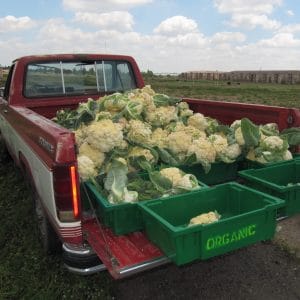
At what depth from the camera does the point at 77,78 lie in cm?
554

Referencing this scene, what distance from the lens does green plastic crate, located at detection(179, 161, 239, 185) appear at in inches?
136

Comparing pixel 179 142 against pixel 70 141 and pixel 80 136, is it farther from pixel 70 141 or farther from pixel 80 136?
pixel 70 141

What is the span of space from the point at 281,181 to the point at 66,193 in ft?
6.08

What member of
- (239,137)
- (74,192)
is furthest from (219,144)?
(74,192)

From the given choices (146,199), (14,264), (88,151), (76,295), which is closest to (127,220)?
(146,199)

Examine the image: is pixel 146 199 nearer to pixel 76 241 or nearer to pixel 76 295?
pixel 76 241

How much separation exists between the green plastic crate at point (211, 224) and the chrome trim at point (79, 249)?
1.39 ft

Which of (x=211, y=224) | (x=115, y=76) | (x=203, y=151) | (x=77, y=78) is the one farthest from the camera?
(x=115, y=76)

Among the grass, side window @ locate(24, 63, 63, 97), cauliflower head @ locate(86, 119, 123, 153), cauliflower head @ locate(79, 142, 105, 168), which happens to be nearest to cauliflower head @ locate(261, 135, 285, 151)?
cauliflower head @ locate(86, 119, 123, 153)

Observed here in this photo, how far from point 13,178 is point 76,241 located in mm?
4069

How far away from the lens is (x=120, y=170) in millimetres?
3086

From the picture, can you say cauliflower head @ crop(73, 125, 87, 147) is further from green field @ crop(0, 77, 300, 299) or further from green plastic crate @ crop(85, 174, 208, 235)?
green field @ crop(0, 77, 300, 299)

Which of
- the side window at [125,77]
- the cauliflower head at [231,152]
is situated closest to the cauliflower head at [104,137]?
the cauliflower head at [231,152]

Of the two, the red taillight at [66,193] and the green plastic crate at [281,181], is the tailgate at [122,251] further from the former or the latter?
the green plastic crate at [281,181]
